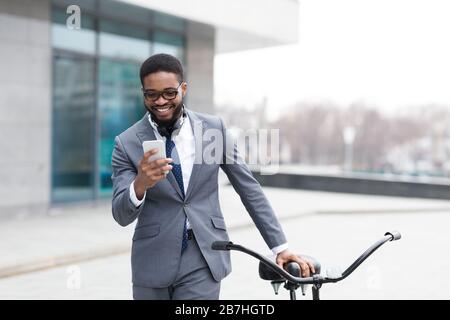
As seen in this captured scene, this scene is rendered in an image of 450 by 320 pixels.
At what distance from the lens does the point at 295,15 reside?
15.4 m

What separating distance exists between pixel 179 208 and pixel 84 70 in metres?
10.9

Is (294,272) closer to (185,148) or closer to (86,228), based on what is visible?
(185,148)

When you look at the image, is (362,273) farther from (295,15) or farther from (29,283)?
(295,15)

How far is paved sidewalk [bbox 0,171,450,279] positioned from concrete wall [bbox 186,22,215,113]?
2.57 metres

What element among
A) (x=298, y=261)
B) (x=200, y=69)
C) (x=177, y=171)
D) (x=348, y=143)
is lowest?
(x=348, y=143)

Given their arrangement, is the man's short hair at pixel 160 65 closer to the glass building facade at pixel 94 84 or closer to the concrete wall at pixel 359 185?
the glass building facade at pixel 94 84

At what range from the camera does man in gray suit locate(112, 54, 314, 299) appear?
7.93 ft

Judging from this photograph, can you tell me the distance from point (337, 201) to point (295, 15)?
521 centimetres

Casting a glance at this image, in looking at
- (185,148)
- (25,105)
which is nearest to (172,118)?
(185,148)

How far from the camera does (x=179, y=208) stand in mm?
2461

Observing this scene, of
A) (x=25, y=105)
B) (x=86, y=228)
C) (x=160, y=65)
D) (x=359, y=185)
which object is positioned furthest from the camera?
(x=359, y=185)

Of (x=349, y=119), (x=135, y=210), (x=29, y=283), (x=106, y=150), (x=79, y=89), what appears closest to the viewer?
(x=135, y=210)

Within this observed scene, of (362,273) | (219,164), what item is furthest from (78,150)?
(219,164)

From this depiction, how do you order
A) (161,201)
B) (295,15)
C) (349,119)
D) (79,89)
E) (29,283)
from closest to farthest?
(161,201)
(29,283)
(79,89)
(295,15)
(349,119)
